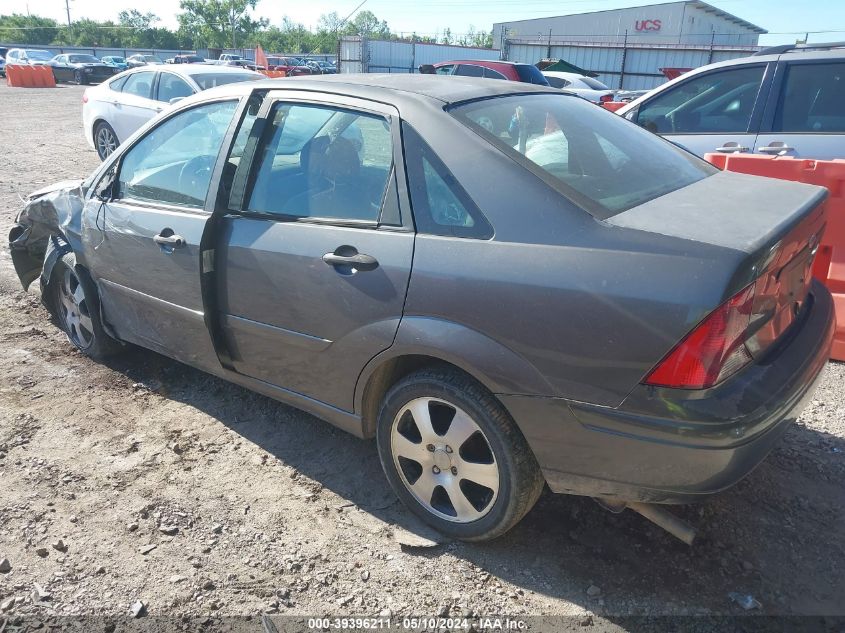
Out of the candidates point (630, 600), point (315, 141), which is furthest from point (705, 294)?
point (315, 141)

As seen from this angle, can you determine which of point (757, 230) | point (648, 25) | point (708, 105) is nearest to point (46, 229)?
point (757, 230)

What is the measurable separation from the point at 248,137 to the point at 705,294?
2134 mm

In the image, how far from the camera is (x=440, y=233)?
2428 mm

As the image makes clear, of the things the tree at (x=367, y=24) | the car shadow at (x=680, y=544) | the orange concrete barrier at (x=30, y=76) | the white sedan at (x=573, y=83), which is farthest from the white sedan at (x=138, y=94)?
the tree at (x=367, y=24)

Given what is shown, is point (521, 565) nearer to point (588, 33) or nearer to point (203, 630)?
point (203, 630)

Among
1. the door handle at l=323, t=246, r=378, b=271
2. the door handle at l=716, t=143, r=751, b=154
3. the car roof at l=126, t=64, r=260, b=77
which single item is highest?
the car roof at l=126, t=64, r=260, b=77

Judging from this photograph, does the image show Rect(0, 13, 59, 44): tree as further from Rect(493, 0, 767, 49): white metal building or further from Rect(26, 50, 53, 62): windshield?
Rect(493, 0, 767, 49): white metal building

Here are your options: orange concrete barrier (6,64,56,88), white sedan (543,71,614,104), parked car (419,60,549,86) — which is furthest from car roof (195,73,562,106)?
orange concrete barrier (6,64,56,88)

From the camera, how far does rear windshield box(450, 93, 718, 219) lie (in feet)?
8.04

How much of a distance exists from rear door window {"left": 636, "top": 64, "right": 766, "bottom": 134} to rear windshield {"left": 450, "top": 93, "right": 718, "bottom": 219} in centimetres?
261

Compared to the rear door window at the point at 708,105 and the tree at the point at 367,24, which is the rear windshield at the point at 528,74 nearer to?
the rear door window at the point at 708,105

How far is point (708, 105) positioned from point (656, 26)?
166 ft

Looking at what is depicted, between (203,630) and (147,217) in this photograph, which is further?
(147,217)

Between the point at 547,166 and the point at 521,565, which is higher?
the point at 547,166
